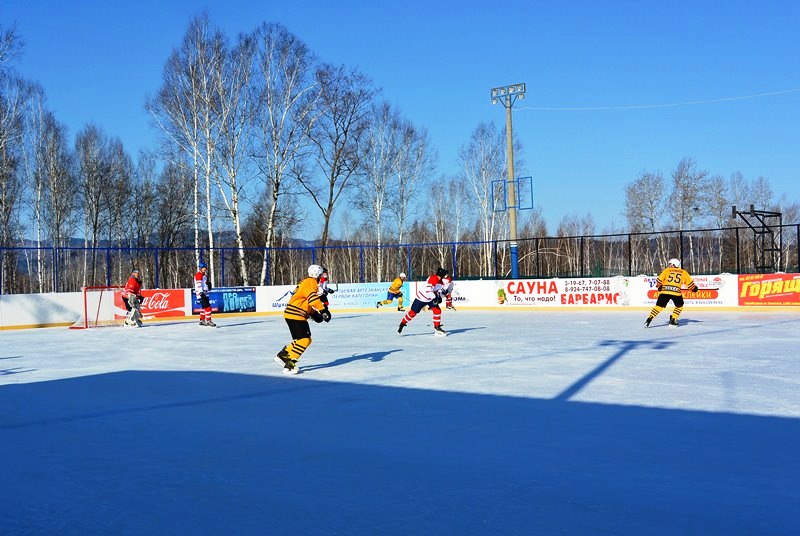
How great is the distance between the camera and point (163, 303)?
24.7 metres

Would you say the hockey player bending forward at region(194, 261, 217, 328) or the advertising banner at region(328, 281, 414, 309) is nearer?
the hockey player bending forward at region(194, 261, 217, 328)

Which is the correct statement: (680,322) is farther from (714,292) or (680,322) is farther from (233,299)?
(233,299)

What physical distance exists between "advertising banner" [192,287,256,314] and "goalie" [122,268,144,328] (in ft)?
17.0

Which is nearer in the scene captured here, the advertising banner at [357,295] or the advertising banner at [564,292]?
the advertising banner at [564,292]

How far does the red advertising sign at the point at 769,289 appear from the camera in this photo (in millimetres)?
21719

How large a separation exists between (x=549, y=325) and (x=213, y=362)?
9617 mm

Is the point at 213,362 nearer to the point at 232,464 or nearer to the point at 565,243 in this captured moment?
the point at 232,464

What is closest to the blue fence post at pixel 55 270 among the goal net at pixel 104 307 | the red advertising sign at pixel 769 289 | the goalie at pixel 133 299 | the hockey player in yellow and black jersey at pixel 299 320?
the goal net at pixel 104 307

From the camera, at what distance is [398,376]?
924 centimetres

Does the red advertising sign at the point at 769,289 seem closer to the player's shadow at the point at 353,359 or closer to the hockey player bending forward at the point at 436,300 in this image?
the hockey player bending forward at the point at 436,300

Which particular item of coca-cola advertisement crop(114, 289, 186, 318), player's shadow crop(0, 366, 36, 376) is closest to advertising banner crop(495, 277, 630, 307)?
coca-cola advertisement crop(114, 289, 186, 318)

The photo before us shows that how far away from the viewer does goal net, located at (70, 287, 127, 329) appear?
22.7 meters

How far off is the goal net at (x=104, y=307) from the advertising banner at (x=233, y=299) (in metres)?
3.60

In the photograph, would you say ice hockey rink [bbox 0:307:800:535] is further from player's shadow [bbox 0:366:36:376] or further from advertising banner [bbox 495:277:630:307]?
advertising banner [bbox 495:277:630:307]
